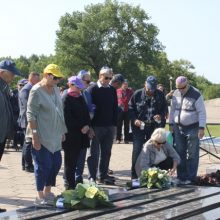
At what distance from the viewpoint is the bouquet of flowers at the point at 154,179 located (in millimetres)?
5590

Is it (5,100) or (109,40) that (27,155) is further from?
(109,40)

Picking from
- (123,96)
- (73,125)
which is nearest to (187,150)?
(73,125)

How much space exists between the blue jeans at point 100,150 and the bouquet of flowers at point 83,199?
323cm

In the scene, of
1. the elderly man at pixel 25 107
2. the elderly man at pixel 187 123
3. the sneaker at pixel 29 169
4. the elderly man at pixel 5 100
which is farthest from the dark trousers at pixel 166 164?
the elderly man at pixel 5 100

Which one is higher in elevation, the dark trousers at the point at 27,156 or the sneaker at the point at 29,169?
the dark trousers at the point at 27,156

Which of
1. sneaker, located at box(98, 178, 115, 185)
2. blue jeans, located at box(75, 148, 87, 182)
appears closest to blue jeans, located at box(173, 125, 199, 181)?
sneaker, located at box(98, 178, 115, 185)

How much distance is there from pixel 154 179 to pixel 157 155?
6.32ft

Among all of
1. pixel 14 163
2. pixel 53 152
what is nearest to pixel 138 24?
pixel 14 163

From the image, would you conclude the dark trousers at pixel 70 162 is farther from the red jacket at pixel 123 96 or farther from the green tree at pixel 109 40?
the green tree at pixel 109 40

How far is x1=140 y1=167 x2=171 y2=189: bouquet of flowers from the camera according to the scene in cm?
559

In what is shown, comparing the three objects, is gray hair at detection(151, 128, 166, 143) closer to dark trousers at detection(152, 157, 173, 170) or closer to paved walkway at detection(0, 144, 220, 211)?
dark trousers at detection(152, 157, 173, 170)

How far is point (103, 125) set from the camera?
780 cm

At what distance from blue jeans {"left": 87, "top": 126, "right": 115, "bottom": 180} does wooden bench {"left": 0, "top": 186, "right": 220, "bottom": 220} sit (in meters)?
2.50

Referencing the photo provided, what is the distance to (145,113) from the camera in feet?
26.4
